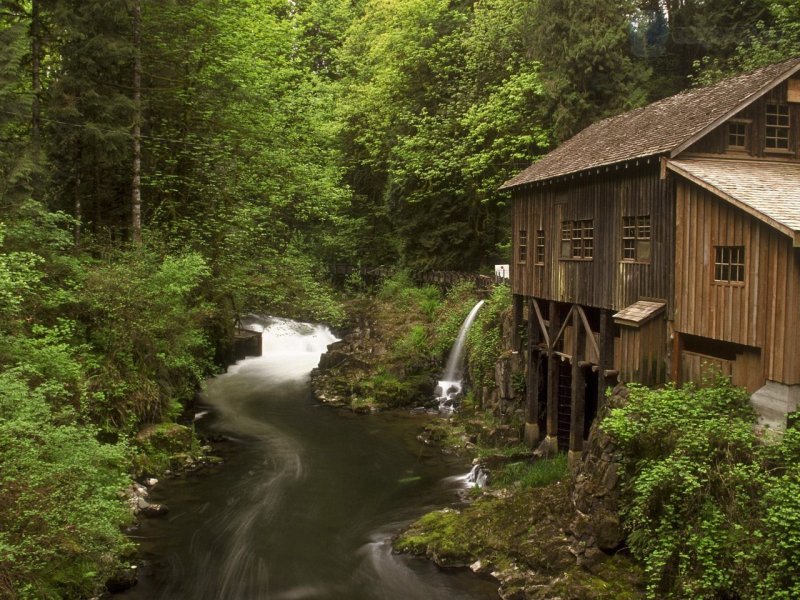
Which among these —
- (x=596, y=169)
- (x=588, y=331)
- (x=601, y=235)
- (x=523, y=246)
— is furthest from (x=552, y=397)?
(x=596, y=169)

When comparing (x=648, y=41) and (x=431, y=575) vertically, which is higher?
(x=648, y=41)

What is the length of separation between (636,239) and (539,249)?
15.6ft

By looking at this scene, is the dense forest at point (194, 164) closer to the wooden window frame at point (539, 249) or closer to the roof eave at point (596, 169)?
the roof eave at point (596, 169)

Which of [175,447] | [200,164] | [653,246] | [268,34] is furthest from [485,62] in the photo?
[175,447]

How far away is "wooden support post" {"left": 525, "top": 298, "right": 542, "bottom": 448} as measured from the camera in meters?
19.1

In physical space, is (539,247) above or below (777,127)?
below

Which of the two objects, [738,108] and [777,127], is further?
[777,127]

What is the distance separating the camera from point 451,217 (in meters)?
31.7

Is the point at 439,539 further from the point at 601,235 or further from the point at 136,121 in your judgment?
the point at 136,121

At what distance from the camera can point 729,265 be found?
1134cm

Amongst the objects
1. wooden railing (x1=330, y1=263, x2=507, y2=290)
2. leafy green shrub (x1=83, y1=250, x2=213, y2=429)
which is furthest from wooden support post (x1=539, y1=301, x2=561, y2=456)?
leafy green shrub (x1=83, y1=250, x2=213, y2=429)

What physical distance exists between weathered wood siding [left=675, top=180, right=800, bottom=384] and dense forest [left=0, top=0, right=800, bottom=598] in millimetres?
10906

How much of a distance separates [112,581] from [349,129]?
90.8 feet

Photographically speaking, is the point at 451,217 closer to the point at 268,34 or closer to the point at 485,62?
the point at 485,62
